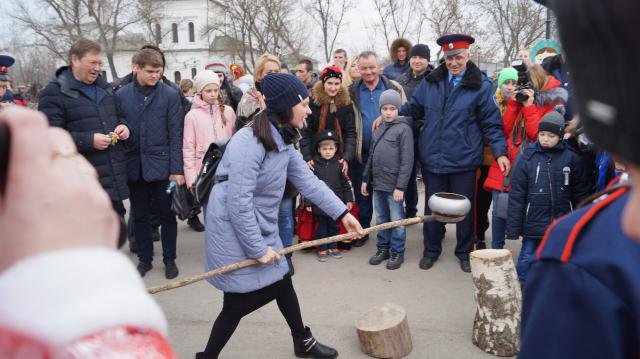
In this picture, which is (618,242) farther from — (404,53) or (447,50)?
(404,53)

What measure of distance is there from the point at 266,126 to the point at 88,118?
2035mm

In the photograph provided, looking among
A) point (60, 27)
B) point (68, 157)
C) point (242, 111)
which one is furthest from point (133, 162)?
point (60, 27)

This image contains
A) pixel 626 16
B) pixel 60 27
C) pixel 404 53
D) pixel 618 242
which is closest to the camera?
pixel 626 16

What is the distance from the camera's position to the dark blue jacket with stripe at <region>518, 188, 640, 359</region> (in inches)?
30.3

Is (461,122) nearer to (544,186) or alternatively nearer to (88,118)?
(544,186)

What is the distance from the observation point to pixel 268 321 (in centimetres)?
405

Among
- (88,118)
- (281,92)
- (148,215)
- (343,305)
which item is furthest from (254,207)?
(148,215)

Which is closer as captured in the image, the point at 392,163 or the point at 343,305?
the point at 343,305

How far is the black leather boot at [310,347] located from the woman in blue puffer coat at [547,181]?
5.68 feet

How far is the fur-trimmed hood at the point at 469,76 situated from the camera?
15.0 ft

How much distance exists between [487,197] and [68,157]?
16.9 feet

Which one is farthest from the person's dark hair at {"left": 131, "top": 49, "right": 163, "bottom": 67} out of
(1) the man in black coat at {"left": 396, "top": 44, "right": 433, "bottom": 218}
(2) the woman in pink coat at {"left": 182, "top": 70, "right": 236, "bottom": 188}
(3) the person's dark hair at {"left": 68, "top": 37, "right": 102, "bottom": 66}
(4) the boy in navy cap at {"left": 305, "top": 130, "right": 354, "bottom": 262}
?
(1) the man in black coat at {"left": 396, "top": 44, "right": 433, "bottom": 218}

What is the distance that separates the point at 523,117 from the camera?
4793 mm

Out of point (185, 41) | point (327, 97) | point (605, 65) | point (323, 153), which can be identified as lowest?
point (323, 153)
